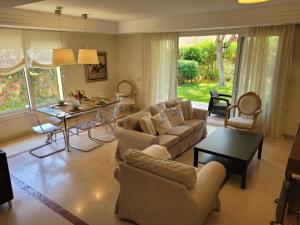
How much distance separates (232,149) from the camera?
334 centimetres

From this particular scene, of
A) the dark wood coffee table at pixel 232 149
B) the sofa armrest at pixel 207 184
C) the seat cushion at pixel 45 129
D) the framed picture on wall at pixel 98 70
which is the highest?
the framed picture on wall at pixel 98 70

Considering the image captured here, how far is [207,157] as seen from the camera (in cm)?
366

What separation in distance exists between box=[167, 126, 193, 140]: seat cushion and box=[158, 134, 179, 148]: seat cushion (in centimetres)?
12

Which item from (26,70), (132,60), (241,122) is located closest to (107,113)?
(26,70)

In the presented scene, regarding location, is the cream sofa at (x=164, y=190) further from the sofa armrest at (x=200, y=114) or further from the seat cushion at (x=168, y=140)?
the sofa armrest at (x=200, y=114)

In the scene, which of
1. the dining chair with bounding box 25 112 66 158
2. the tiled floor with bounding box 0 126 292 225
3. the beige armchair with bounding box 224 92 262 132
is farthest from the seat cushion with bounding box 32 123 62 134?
the beige armchair with bounding box 224 92 262 132

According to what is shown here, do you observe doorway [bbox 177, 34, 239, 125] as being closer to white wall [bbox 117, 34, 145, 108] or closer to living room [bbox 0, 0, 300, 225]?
white wall [bbox 117, 34, 145, 108]

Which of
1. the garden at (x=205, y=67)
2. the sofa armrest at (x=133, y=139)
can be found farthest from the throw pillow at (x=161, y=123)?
the garden at (x=205, y=67)

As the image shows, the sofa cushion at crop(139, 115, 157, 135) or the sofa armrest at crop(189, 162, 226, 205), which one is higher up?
the sofa cushion at crop(139, 115, 157, 135)

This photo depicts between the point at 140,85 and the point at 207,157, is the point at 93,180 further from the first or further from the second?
the point at 140,85

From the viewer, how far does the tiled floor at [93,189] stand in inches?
101

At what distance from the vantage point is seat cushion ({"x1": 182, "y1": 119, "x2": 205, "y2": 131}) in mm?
4360

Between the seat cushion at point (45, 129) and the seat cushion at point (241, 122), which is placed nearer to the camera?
the seat cushion at point (45, 129)

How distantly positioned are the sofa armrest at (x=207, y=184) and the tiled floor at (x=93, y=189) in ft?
1.92
